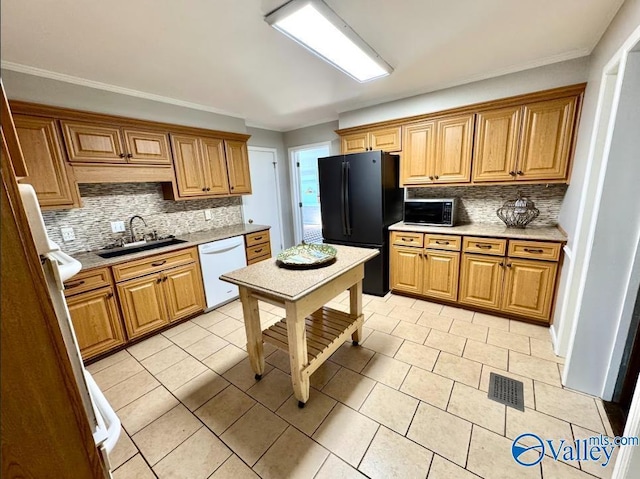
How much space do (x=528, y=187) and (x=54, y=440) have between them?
3673 mm

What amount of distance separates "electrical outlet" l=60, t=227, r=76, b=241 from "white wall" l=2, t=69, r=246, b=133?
106cm

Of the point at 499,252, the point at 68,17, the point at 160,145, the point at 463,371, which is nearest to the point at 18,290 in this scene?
the point at 68,17

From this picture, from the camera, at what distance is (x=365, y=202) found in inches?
124

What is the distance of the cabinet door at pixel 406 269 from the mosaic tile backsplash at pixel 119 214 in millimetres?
2501

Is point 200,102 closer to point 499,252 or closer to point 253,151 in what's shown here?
point 253,151

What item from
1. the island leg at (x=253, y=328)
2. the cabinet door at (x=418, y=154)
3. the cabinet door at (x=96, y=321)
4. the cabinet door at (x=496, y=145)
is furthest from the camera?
the cabinet door at (x=418, y=154)

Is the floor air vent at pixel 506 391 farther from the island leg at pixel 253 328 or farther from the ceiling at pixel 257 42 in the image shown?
the ceiling at pixel 257 42

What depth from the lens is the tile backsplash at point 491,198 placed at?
2.71m

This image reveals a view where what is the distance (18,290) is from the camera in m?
0.47

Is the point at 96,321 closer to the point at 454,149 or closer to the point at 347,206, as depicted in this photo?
the point at 347,206

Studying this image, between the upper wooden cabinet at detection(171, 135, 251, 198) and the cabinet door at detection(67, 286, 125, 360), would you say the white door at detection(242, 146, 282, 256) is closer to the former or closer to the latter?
the upper wooden cabinet at detection(171, 135, 251, 198)

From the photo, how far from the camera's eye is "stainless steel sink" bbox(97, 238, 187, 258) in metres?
2.62
